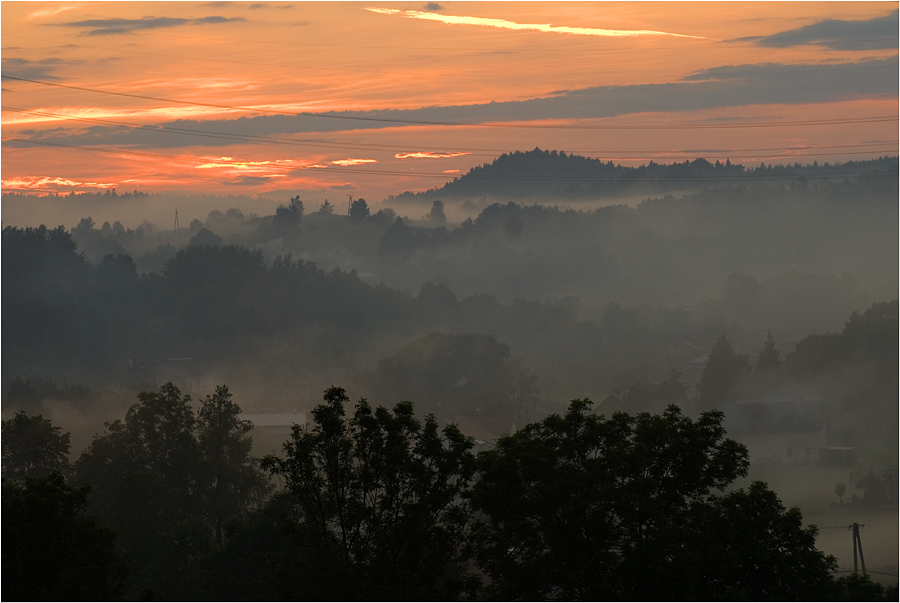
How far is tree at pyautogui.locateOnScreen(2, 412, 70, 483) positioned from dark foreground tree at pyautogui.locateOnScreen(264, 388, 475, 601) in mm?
26159

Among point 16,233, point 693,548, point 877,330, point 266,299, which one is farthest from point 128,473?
point 16,233

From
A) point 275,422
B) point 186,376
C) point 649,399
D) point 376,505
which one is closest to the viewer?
point 376,505

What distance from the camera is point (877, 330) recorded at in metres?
89.9

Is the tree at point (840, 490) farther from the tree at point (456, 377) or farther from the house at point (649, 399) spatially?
the tree at point (456, 377)

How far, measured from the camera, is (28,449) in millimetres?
45562

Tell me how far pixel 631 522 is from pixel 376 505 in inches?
220

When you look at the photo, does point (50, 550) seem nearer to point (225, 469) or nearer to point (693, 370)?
point (225, 469)

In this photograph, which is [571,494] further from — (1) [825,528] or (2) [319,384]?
(2) [319,384]

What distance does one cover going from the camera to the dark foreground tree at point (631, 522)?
72.1 ft

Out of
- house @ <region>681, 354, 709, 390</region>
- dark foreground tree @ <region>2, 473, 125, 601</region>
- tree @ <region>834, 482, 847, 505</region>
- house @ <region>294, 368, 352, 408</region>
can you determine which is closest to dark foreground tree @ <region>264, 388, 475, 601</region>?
dark foreground tree @ <region>2, 473, 125, 601</region>

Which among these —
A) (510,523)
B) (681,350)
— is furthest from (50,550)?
(681,350)

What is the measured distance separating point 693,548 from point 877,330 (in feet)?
245

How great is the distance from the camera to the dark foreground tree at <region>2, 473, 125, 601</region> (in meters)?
21.1

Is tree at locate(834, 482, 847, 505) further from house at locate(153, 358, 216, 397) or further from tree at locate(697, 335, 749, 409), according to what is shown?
house at locate(153, 358, 216, 397)
